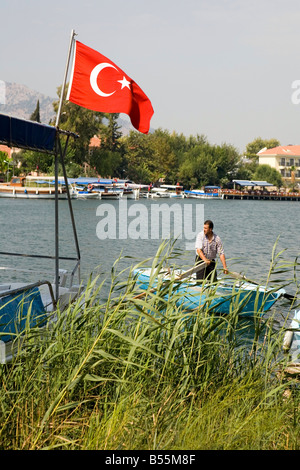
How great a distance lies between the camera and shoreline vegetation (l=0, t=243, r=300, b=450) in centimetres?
520

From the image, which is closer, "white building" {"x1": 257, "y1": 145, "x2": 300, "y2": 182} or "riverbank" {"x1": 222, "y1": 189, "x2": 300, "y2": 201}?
"riverbank" {"x1": 222, "y1": 189, "x2": 300, "y2": 201}

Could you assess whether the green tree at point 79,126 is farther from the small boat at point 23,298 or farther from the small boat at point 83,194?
the small boat at point 23,298

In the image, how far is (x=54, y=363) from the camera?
603 cm

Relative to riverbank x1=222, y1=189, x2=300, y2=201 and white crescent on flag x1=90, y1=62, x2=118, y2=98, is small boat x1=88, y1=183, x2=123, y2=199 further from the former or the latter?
white crescent on flag x1=90, y1=62, x2=118, y2=98

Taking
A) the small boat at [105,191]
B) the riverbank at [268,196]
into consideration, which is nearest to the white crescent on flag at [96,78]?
the small boat at [105,191]

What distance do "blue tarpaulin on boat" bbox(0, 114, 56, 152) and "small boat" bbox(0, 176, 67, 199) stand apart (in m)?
91.3

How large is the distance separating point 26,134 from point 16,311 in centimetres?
223

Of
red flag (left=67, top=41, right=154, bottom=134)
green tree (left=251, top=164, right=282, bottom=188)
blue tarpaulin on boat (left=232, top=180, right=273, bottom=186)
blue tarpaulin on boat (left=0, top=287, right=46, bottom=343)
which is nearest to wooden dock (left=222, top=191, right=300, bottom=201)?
blue tarpaulin on boat (left=232, top=180, right=273, bottom=186)

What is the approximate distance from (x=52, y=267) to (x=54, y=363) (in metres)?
22.3

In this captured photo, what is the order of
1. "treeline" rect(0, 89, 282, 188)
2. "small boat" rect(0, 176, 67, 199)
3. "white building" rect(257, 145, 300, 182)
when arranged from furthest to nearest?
1. "white building" rect(257, 145, 300, 182)
2. "treeline" rect(0, 89, 282, 188)
3. "small boat" rect(0, 176, 67, 199)

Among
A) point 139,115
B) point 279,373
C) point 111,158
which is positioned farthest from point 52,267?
point 111,158

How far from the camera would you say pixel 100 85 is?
8.72 m

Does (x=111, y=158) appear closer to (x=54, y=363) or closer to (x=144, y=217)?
(x=144, y=217)
